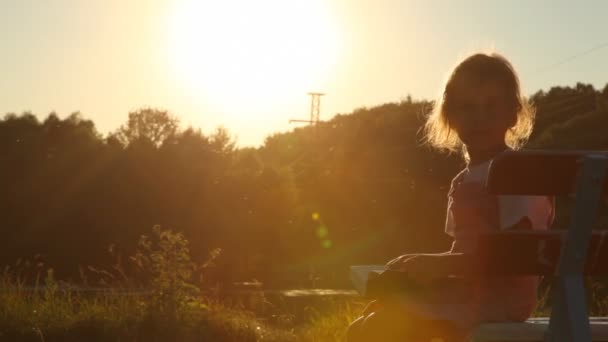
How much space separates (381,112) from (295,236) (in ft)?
159

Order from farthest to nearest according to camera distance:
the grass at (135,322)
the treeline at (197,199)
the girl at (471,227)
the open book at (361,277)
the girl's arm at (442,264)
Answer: the treeline at (197,199) < the grass at (135,322) < the open book at (361,277) < the girl at (471,227) < the girl's arm at (442,264)

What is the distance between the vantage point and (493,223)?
4.01 metres

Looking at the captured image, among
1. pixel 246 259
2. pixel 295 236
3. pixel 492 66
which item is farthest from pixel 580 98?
pixel 492 66

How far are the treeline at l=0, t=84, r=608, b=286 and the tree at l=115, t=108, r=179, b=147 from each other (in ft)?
0.23

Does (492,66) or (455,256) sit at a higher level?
(492,66)

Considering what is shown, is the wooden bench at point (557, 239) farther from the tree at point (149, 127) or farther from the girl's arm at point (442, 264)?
the tree at point (149, 127)

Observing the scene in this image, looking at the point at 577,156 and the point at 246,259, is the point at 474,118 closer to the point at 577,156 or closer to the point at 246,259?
the point at 577,156

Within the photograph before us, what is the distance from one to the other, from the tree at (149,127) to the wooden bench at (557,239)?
39.2 metres

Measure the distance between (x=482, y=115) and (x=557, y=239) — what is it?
0.82 meters

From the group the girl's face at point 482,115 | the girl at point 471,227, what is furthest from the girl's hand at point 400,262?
the girl's face at point 482,115

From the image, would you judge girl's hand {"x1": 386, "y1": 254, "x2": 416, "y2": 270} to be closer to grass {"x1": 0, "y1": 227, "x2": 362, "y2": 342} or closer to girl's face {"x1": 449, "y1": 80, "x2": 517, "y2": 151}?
girl's face {"x1": 449, "y1": 80, "x2": 517, "y2": 151}

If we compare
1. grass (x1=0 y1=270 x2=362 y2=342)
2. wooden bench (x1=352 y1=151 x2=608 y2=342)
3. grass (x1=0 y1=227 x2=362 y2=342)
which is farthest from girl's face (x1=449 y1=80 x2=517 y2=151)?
grass (x1=0 y1=270 x2=362 y2=342)

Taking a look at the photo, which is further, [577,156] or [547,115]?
[547,115]

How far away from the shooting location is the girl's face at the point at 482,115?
171 inches
